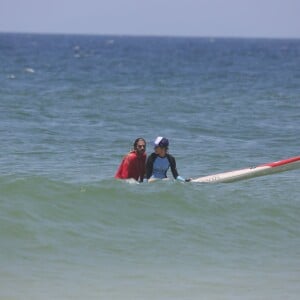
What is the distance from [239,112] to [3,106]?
21.4ft

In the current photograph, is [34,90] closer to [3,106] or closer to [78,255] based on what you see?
[3,106]

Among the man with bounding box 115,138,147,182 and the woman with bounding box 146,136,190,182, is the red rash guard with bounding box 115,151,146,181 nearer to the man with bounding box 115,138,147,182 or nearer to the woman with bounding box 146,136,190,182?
the man with bounding box 115,138,147,182

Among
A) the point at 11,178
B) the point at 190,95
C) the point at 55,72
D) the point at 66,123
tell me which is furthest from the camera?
the point at 55,72

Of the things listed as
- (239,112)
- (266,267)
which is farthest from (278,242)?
(239,112)

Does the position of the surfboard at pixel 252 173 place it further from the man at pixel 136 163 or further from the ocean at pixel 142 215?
the man at pixel 136 163

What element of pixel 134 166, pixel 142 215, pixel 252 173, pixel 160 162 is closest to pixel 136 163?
pixel 134 166

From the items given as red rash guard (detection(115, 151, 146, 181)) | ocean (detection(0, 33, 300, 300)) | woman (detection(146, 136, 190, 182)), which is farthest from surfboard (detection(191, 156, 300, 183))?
Answer: red rash guard (detection(115, 151, 146, 181))

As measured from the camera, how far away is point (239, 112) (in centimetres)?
2641

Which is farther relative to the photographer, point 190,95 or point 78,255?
point 190,95

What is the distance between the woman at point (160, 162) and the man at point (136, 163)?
0.34 feet

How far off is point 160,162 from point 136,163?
0.36 m

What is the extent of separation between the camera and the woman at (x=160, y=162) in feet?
43.5

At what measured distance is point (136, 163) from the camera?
13281 mm

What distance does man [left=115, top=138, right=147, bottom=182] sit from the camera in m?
13.1
